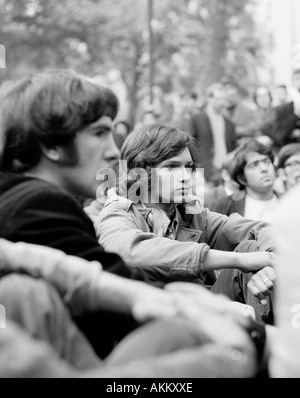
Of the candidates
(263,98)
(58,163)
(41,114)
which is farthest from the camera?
(263,98)

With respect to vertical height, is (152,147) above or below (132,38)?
above

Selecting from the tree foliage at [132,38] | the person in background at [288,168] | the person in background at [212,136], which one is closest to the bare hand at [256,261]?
the person in background at [288,168]

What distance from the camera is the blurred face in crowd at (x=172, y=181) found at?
350cm

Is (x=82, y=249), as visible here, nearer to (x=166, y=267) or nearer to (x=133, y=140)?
(x=166, y=267)

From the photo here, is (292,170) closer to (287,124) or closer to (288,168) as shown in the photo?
(288,168)

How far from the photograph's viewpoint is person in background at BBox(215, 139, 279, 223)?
219 inches

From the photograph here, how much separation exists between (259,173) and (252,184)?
0.11 metres

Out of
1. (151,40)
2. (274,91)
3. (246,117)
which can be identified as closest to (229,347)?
(274,91)

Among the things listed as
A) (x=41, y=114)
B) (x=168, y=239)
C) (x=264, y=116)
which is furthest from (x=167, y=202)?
(x=264, y=116)

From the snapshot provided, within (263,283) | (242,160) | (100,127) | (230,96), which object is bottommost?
(230,96)

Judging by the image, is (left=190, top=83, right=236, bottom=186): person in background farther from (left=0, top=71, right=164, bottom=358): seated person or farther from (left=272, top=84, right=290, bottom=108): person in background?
(left=0, top=71, right=164, bottom=358): seated person

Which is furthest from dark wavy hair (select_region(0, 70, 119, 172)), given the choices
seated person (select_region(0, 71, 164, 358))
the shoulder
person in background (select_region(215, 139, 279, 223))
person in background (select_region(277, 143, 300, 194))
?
person in background (select_region(277, 143, 300, 194))

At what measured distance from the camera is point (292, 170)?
626cm
